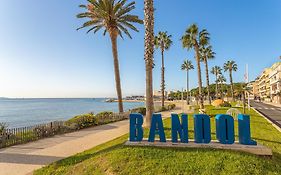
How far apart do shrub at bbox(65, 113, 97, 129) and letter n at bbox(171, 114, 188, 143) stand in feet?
38.8

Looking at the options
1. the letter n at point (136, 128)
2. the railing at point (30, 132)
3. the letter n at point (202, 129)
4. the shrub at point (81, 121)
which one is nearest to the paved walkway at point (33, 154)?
the railing at point (30, 132)

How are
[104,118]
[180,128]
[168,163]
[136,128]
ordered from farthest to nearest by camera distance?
[104,118]
[136,128]
[180,128]
[168,163]

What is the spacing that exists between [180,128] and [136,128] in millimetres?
2081

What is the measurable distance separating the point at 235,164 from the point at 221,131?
1.82 metres

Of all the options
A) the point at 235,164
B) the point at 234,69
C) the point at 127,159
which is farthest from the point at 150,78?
the point at 234,69

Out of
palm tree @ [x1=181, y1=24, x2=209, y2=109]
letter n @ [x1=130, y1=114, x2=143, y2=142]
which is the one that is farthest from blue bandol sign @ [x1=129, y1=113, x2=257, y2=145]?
palm tree @ [x1=181, y1=24, x2=209, y2=109]

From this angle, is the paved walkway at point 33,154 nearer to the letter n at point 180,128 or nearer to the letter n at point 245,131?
the letter n at point 180,128

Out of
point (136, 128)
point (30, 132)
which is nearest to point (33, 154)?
point (30, 132)

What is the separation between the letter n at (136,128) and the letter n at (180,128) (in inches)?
60.6

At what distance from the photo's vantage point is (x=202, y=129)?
30.3ft

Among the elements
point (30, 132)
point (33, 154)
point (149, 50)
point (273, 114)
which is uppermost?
point (149, 50)

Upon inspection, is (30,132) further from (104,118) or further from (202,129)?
(202,129)

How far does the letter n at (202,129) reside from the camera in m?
9.12

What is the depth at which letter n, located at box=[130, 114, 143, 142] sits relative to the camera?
975cm
